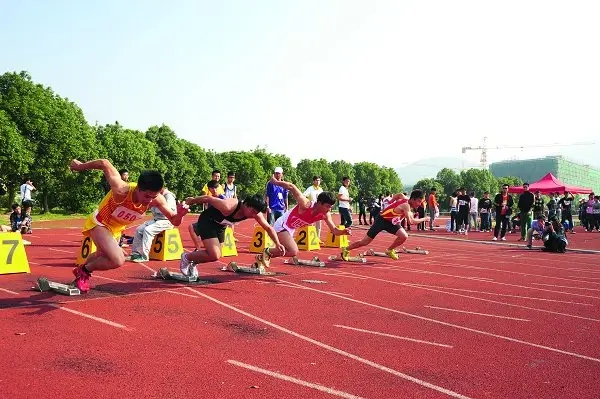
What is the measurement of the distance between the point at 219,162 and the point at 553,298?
161 feet

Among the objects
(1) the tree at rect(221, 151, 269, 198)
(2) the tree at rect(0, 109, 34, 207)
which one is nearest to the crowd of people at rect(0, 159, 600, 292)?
(2) the tree at rect(0, 109, 34, 207)

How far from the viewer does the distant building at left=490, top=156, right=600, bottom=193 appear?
171625 millimetres

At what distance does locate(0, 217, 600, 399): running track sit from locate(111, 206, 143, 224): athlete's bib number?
99 centimetres

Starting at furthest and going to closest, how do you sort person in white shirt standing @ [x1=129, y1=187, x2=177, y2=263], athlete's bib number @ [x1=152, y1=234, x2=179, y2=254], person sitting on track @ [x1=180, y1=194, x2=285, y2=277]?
athlete's bib number @ [x1=152, y1=234, x2=179, y2=254]
person in white shirt standing @ [x1=129, y1=187, x2=177, y2=263]
person sitting on track @ [x1=180, y1=194, x2=285, y2=277]

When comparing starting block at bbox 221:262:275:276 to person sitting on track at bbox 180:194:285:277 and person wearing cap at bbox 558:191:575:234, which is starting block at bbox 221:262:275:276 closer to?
person sitting on track at bbox 180:194:285:277

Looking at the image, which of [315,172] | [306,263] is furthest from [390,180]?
[306,263]

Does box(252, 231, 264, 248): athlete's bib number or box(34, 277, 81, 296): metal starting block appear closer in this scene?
box(34, 277, 81, 296): metal starting block

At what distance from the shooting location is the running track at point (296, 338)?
12.4 ft

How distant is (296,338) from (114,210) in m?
2.58

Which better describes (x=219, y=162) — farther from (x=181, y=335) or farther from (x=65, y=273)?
(x=181, y=335)

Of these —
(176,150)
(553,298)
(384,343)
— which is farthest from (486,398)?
(176,150)

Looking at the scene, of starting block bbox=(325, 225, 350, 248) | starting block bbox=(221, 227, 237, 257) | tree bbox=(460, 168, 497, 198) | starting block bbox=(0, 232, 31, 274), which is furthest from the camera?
tree bbox=(460, 168, 497, 198)

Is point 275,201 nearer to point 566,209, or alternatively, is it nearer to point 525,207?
point 525,207

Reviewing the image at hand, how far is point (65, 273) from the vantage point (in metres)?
8.29
